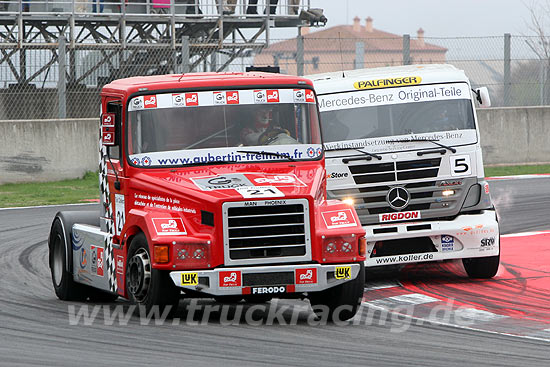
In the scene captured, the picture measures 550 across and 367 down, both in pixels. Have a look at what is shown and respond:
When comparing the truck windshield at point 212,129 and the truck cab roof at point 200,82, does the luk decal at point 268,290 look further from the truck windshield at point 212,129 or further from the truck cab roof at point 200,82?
the truck cab roof at point 200,82

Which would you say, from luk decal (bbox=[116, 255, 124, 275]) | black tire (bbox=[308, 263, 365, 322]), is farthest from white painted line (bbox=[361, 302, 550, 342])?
luk decal (bbox=[116, 255, 124, 275])

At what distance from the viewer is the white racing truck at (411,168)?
1198 cm

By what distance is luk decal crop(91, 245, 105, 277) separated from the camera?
33.7 ft

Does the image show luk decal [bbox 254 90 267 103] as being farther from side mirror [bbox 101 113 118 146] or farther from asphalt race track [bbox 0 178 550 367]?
asphalt race track [bbox 0 178 550 367]

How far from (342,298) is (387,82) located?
380 centimetres

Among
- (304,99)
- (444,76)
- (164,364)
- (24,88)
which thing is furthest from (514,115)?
(164,364)

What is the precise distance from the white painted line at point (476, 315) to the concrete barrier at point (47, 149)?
551 inches

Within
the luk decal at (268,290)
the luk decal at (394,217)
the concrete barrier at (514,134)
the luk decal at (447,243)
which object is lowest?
the concrete barrier at (514,134)

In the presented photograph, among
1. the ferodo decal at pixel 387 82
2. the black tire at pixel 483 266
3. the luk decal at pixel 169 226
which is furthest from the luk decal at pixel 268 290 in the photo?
the ferodo decal at pixel 387 82

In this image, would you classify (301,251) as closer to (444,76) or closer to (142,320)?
(142,320)

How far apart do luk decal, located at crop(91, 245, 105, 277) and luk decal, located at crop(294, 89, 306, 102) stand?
7.57 feet

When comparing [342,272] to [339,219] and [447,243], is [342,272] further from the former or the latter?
[447,243]

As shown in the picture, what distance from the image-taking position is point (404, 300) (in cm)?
1085

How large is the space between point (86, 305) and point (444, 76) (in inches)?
188
